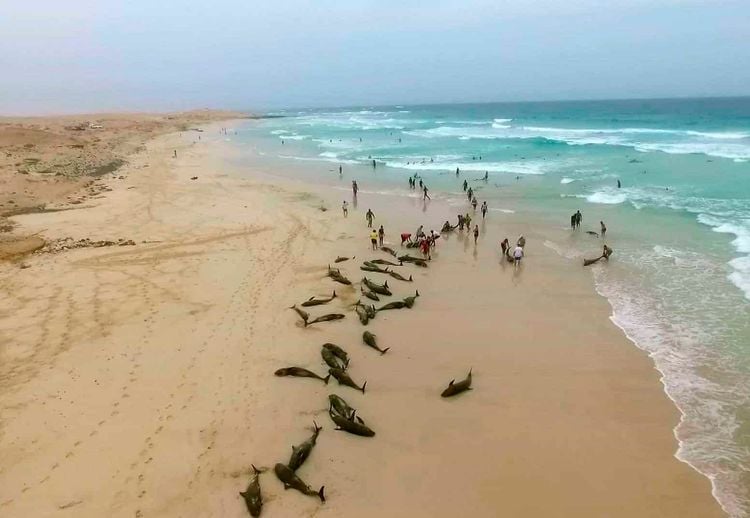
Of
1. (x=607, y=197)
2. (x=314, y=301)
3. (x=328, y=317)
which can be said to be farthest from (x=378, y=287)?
(x=607, y=197)

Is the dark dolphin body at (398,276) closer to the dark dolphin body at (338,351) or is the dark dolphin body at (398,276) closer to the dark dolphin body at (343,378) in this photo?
the dark dolphin body at (338,351)

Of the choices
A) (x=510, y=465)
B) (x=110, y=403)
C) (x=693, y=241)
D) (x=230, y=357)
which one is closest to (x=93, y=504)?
(x=110, y=403)

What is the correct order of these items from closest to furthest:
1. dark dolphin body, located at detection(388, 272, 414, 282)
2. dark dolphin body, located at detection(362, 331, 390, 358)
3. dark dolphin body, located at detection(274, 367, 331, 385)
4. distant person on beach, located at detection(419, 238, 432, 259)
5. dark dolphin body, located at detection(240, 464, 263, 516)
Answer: dark dolphin body, located at detection(240, 464, 263, 516) < dark dolphin body, located at detection(274, 367, 331, 385) < dark dolphin body, located at detection(362, 331, 390, 358) < dark dolphin body, located at detection(388, 272, 414, 282) < distant person on beach, located at detection(419, 238, 432, 259)

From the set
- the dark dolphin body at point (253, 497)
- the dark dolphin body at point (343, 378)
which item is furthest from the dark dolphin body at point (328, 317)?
the dark dolphin body at point (253, 497)

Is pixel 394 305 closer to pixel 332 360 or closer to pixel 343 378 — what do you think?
pixel 332 360

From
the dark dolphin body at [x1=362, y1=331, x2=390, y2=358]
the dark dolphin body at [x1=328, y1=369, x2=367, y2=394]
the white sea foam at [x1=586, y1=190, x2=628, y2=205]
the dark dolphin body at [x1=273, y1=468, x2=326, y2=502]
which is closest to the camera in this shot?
the dark dolphin body at [x1=273, y1=468, x2=326, y2=502]

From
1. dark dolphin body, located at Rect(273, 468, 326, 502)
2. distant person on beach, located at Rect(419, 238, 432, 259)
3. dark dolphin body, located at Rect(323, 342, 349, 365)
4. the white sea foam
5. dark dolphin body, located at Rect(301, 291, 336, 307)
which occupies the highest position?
the white sea foam

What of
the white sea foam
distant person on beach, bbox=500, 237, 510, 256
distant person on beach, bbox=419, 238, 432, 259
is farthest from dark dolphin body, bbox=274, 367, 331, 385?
the white sea foam

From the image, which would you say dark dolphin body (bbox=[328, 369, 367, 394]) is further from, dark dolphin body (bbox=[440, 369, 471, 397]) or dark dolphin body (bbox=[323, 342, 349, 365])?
dark dolphin body (bbox=[440, 369, 471, 397])
